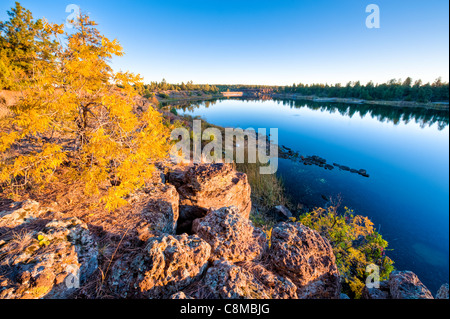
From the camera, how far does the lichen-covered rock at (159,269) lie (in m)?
2.61

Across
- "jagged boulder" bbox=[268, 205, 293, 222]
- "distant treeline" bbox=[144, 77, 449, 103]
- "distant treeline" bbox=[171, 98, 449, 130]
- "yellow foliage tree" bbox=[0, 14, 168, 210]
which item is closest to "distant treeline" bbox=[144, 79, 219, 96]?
"distant treeline" bbox=[144, 77, 449, 103]

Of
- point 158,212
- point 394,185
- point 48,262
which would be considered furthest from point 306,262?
point 394,185

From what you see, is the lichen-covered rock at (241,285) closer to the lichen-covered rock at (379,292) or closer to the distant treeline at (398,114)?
the lichen-covered rock at (379,292)

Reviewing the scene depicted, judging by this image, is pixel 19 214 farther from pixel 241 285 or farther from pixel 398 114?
pixel 398 114

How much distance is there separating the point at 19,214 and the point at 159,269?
3.15m

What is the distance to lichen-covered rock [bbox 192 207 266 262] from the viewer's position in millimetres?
3594

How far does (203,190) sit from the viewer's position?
6199mm

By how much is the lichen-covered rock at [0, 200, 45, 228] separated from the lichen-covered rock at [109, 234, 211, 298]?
217 cm

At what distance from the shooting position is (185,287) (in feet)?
8.93

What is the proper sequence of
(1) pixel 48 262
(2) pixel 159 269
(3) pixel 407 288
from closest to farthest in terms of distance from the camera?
(1) pixel 48 262 → (2) pixel 159 269 → (3) pixel 407 288

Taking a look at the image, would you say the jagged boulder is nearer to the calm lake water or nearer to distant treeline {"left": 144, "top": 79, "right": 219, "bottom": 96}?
the calm lake water

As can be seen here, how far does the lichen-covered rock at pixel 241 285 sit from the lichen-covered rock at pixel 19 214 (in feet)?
12.2
